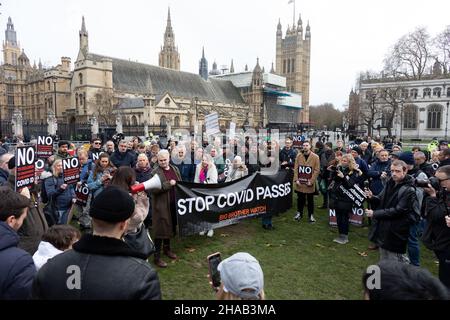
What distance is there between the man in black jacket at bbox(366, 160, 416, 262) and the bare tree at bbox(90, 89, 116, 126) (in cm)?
5411

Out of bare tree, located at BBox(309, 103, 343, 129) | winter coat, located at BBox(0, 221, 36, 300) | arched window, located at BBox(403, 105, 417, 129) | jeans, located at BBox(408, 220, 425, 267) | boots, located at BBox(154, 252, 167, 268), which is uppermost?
bare tree, located at BBox(309, 103, 343, 129)

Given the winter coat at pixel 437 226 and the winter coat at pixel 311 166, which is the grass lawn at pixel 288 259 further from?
the winter coat at pixel 437 226

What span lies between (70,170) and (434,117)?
225ft

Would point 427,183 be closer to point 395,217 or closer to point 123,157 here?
point 395,217

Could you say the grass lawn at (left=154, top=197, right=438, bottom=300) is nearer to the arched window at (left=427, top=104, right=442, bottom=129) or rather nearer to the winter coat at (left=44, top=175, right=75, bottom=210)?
the winter coat at (left=44, top=175, right=75, bottom=210)

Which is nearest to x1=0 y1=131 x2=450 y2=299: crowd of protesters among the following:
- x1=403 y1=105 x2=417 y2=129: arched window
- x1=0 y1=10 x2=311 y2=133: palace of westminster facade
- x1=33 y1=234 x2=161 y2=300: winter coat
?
x1=33 y1=234 x2=161 y2=300: winter coat

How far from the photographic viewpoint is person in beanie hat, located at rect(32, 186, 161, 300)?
5.67ft

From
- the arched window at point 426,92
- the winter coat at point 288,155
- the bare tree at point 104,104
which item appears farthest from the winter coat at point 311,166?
the arched window at point 426,92

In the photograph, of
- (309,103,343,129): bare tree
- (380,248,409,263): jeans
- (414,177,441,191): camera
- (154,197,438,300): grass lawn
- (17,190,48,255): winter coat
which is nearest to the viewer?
(17,190,48,255): winter coat

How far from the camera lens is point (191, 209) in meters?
6.06
